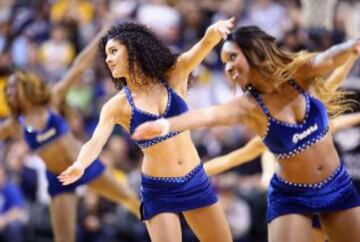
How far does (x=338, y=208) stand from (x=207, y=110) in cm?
110

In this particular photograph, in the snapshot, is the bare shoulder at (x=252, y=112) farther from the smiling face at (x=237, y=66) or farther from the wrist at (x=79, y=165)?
the wrist at (x=79, y=165)

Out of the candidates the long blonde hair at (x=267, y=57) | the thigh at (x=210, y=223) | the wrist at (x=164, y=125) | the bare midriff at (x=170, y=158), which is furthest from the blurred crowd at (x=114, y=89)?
the wrist at (x=164, y=125)

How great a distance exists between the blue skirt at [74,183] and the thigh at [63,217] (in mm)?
52

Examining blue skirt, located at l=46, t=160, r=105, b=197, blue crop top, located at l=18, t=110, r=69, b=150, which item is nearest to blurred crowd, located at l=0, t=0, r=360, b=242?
blue crop top, located at l=18, t=110, r=69, b=150

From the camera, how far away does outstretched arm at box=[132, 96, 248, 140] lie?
500 centimetres

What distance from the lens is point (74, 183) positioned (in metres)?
8.07

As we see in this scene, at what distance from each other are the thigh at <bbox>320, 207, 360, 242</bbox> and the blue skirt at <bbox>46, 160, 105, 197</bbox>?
9.53 feet

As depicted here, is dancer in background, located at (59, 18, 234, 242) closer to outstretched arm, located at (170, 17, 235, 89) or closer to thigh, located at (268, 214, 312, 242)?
outstretched arm, located at (170, 17, 235, 89)

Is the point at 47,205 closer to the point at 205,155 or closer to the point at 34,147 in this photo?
the point at 205,155

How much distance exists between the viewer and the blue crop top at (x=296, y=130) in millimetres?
5527

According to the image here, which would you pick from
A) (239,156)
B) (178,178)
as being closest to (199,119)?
(178,178)

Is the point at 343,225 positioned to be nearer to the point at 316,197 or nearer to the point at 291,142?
the point at 316,197

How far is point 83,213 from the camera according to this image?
10281 millimetres

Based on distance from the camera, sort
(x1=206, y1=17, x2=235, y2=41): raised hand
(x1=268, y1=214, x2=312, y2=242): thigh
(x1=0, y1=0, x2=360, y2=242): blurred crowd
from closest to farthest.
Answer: (x1=268, y1=214, x2=312, y2=242): thigh → (x1=206, y1=17, x2=235, y2=41): raised hand → (x1=0, y1=0, x2=360, y2=242): blurred crowd
